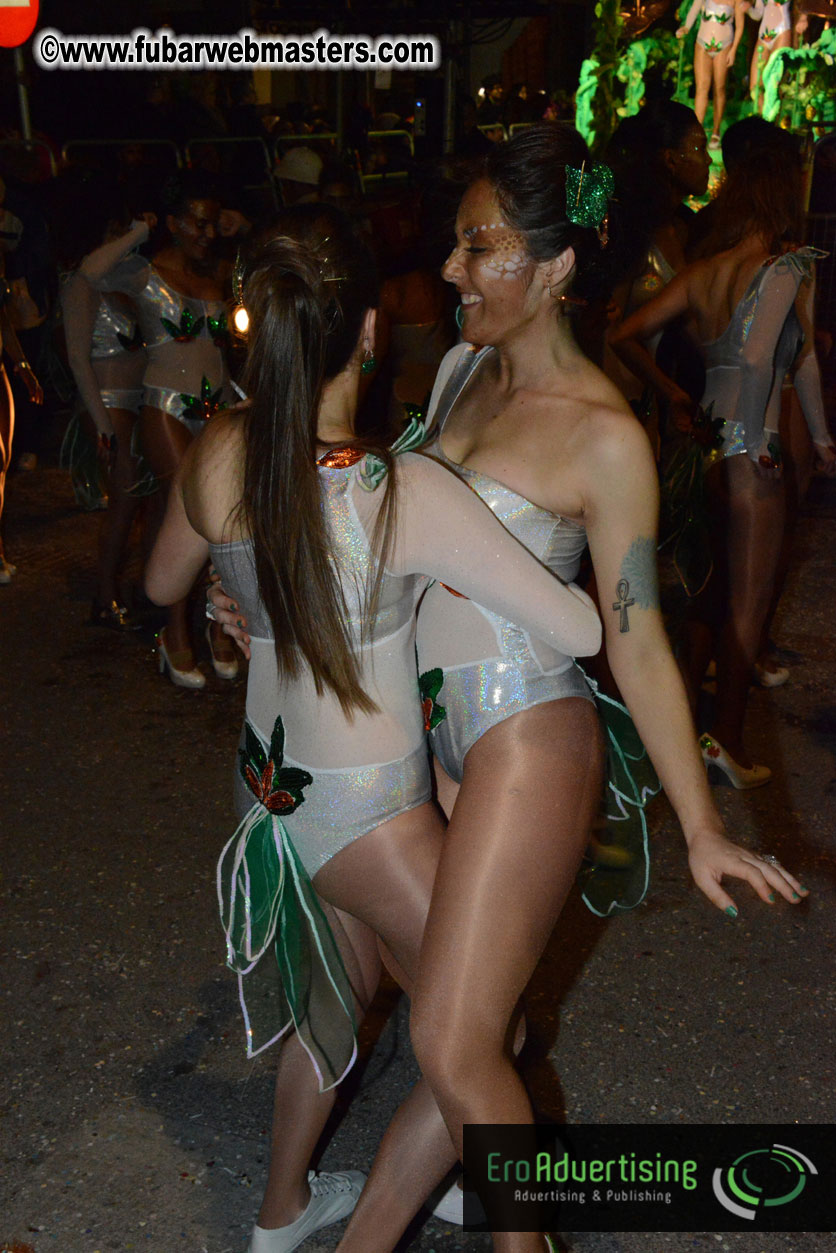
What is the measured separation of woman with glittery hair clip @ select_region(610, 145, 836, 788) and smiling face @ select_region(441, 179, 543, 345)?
2021 millimetres

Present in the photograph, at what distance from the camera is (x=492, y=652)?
2049 mm

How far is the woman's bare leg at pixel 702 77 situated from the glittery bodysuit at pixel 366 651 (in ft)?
36.2

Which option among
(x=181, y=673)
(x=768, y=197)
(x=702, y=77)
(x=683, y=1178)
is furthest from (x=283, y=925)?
(x=702, y=77)

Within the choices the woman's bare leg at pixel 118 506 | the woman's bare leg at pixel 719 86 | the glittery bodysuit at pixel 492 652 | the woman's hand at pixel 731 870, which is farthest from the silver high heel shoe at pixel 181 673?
the woman's bare leg at pixel 719 86

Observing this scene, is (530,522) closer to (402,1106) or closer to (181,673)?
(402,1106)

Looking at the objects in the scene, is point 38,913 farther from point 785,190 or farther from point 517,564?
point 785,190

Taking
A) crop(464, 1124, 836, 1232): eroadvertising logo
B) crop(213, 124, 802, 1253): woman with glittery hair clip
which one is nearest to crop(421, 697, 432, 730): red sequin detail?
crop(213, 124, 802, 1253): woman with glittery hair clip

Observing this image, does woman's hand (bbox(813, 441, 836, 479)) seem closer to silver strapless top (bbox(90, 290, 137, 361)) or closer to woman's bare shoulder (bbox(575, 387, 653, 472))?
woman's bare shoulder (bbox(575, 387, 653, 472))

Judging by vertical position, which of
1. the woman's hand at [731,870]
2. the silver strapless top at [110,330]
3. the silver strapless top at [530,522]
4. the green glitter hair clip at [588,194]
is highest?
the green glitter hair clip at [588,194]

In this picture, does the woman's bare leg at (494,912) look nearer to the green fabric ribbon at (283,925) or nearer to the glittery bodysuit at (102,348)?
the green fabric ribbon at (283,925)

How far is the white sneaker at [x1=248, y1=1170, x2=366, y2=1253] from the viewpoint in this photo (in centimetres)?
228

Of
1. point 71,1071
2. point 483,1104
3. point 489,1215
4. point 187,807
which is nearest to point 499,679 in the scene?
point 483,1104

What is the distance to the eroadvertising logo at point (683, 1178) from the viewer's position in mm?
2445

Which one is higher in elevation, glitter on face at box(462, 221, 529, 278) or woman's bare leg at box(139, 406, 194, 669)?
glitter on face at box(462, 221, 529, 278)
